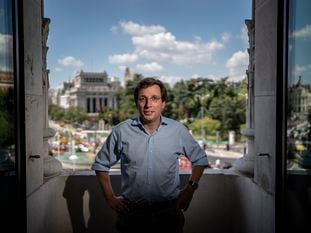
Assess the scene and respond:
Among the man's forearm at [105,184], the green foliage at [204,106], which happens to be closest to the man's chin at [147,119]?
the man's forearm at [105,184]

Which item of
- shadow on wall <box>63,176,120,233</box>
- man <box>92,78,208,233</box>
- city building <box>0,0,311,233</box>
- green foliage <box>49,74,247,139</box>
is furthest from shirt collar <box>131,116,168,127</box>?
green foliage <box>49,74,247,139</box>

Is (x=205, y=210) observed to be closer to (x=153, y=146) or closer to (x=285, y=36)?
(x=153, y=146)

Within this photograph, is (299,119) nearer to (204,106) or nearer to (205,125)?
(205,125)

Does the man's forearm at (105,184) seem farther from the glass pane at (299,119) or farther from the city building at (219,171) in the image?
the glass pane at (299,119)

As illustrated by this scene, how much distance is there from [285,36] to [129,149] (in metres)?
0.89

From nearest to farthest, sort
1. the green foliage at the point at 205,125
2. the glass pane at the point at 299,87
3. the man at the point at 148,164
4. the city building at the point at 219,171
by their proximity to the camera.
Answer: the glass pane at the point at 299,87 → the city building at the point at 219,171 → the man at the point at 148,164 → the green foliage at the point at 205,125

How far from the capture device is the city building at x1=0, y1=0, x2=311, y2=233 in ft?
5.65

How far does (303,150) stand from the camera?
1651 millimetres

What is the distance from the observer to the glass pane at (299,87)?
63.4 inches

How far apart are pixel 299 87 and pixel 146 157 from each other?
2.50 feet

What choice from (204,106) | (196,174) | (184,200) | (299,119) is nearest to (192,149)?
(196,174)

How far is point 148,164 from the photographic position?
1814mm

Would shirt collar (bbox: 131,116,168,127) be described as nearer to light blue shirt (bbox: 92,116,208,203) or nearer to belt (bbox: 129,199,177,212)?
light blue shirt (bbox: 92,116,208,203)

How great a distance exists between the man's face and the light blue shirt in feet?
0.17
